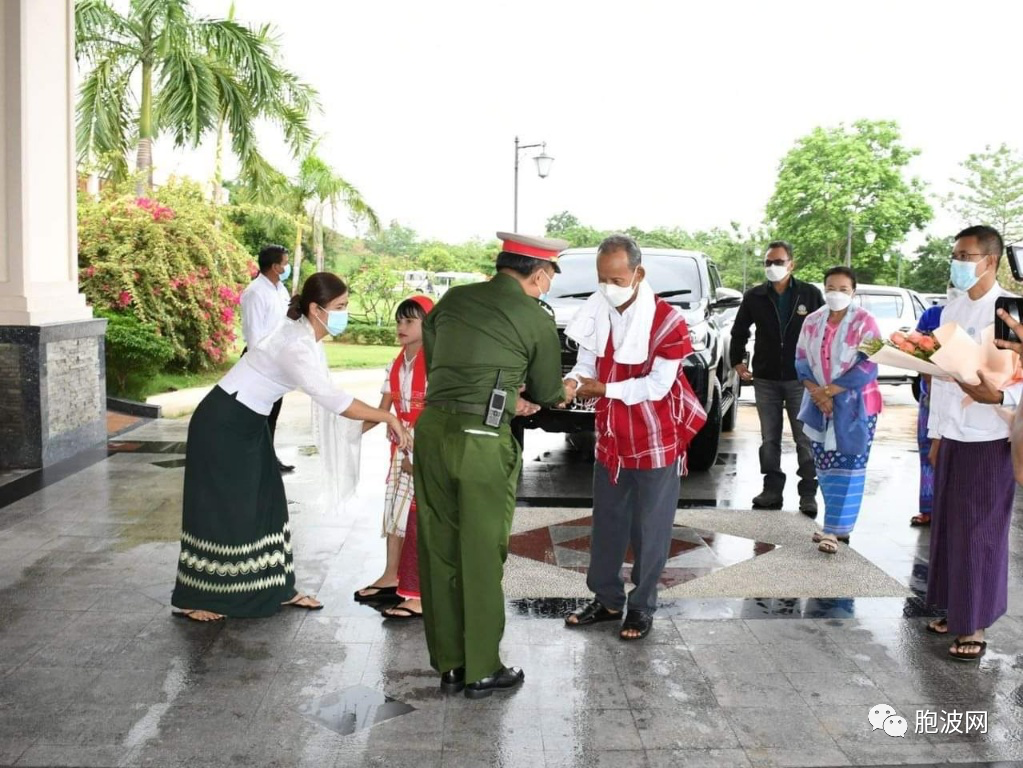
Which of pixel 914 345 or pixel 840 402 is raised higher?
pixel 914 345

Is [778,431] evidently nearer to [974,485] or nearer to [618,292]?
[974,485]

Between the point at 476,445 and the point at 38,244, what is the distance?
6.28 m

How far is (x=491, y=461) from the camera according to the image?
415 centimetres

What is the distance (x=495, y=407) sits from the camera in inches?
162

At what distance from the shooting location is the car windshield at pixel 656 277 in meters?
9.29

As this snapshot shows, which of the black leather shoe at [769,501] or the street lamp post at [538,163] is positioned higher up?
the street lamp post at [538,163]

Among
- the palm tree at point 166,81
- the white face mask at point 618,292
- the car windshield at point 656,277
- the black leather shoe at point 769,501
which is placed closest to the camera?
the white face mask at point 618,292

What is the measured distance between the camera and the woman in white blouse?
4.94 meters

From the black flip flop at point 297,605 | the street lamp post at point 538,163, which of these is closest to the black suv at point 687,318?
the black flip flop at point 297,605

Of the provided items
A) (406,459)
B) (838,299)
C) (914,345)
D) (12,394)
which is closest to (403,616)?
(406,459)

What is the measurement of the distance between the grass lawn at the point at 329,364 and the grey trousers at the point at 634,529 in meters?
4.37

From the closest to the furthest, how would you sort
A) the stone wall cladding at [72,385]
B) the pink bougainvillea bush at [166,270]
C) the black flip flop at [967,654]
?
the black flip flop at [967,654] → the stone wall cladding at [72,385] → the pink bougainvillea bush at [166,270]

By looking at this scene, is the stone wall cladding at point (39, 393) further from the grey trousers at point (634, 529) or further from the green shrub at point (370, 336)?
the green shrub at point (370, 336)

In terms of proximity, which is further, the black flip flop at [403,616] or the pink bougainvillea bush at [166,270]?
the pink bougainvillea bush at [166,270]
